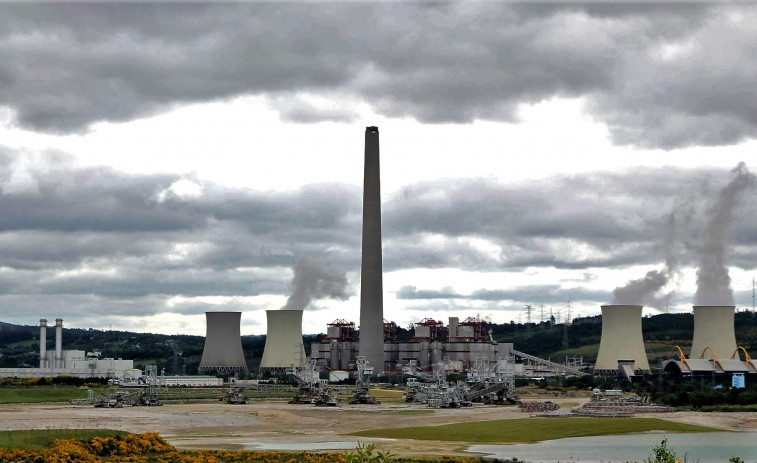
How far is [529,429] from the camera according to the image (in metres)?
80.0

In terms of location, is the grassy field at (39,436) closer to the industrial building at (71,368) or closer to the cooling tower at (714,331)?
the cooling tower at (714,331)

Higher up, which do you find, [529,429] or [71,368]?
[71,368]

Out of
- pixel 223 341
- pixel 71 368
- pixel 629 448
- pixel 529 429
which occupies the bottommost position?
pixel 529 429

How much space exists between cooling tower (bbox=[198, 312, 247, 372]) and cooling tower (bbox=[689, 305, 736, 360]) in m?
69.1

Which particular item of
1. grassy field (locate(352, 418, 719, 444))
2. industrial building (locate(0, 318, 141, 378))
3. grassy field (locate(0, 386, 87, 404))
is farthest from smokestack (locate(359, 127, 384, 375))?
grassy field (locate(352, 418, 719, 444))

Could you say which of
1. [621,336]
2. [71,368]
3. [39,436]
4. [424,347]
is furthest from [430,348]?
[39,436]

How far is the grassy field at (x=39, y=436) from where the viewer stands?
191 feet

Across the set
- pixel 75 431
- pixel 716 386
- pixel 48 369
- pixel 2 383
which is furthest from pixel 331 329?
pixel 75 431

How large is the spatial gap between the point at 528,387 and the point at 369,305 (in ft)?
91.1

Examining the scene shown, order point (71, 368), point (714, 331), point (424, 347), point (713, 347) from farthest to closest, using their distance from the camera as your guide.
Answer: point (424, 347) → point (71, 368) → point (713, 347) → point (714, 331)

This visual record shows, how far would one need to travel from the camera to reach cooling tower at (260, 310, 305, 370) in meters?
157

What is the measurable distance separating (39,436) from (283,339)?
3835 inches

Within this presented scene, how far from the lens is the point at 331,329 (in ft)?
632

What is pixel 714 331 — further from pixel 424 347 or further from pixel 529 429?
pixel 424 347
